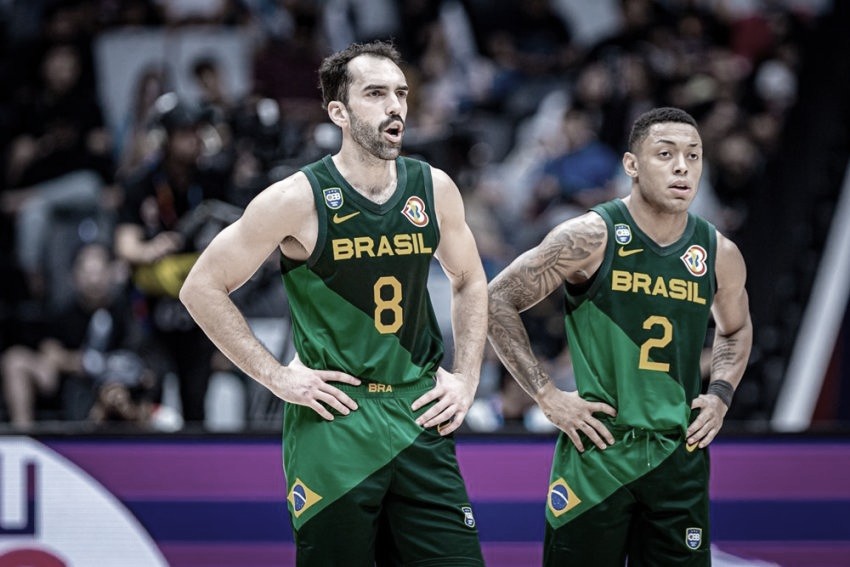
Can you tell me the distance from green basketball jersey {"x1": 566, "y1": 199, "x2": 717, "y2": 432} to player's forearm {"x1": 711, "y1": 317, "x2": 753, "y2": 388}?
0.22 meters

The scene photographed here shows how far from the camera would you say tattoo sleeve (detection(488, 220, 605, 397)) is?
4.99 metres

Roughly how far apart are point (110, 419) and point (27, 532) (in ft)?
3.97

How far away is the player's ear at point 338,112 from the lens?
469 cm

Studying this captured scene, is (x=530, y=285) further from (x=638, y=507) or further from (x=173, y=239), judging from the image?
(x=173, y=239)

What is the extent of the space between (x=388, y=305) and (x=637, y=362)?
1.03 meters

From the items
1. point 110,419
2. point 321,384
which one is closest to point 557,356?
point 110,419

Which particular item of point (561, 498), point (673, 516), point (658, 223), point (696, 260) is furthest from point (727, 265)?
point (561, 498)

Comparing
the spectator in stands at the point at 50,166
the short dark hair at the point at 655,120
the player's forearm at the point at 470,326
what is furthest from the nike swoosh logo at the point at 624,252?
the spectator in stands at the point at 50,166

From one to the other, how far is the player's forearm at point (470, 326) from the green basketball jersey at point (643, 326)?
0.43 meters

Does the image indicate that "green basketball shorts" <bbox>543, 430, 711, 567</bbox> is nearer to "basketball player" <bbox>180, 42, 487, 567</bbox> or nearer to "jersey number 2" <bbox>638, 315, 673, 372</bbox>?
"jersey number 2" <bbox>638, 315, 673, 372</bbox>

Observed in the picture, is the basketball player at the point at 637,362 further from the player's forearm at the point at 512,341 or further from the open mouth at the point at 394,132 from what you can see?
the open mouth at the point at 394,132

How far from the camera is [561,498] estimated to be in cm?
495

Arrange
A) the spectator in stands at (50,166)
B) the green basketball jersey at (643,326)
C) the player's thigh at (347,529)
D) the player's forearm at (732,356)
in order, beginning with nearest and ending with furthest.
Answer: the player's thigh at (347,529) < the green basketball jersey at (643,326) < the player's forearm at (732,356) < the spectator in stands at (50,166)

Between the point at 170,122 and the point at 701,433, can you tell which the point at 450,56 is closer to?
the point at 170,122
